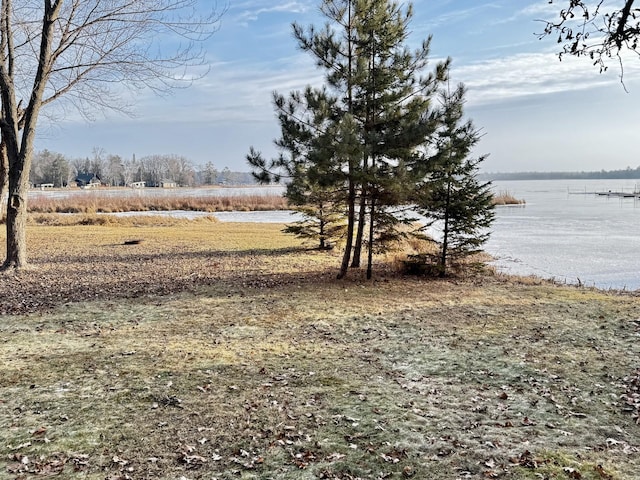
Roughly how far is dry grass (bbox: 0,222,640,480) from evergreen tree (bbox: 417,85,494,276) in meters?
1.56

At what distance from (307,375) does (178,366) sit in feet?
5.04

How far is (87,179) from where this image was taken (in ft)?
393

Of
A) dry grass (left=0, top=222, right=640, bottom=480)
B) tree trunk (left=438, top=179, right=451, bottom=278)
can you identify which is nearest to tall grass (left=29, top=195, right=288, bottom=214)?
tree trunk (left=438, top=179, right=451, bottom=278)

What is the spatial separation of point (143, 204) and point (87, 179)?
9147 cm

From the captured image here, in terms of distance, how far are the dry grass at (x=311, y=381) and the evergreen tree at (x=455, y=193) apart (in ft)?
5.13

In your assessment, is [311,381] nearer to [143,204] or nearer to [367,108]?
[367,108]

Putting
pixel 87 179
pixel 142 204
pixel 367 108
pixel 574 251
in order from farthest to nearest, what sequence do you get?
pixel 87 179, pixel 142 204, pixel 574 251, pixel 367 108

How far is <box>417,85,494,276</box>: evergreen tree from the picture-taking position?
10312 mm

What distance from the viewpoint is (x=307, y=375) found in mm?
5359

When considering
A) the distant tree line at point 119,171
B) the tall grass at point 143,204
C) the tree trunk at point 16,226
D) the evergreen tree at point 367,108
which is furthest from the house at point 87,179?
the evergreen tree at point 367,108

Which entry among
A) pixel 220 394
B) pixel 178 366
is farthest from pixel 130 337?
pixel 220 394

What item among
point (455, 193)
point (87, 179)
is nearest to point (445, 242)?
point (455, 193)

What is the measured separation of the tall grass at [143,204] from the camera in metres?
36.9

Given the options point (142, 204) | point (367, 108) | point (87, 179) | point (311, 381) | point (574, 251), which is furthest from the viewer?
point (87, 179)
